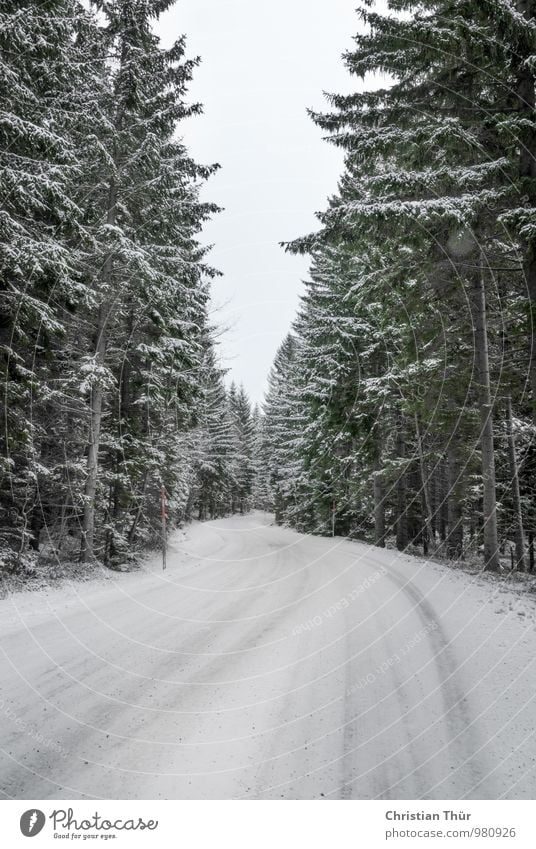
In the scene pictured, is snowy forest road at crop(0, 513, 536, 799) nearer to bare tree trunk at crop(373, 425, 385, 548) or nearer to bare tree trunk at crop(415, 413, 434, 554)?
bare tree trunk at crop(415, 413, 434, 554)

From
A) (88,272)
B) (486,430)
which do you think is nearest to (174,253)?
(88,272)

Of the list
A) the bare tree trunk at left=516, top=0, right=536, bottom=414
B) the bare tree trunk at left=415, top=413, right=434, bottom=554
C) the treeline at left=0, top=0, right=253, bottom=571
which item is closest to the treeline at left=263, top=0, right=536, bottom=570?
the bare tree trunk at left=516, top=0, right=536, bottom=414

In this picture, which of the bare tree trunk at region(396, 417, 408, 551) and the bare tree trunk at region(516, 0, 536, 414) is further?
the bare tree trunk at region(396, 417, 408, 551)

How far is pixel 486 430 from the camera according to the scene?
35.9ft

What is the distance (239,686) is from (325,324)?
16.6 m

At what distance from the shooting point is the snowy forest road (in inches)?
113

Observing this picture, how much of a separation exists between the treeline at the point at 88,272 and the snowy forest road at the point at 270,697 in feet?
13.3

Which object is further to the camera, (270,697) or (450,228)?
(450,228)
